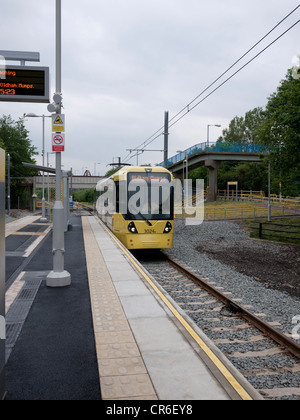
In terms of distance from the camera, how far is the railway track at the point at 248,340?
5055 millimetres

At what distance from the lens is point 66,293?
750 centimetres

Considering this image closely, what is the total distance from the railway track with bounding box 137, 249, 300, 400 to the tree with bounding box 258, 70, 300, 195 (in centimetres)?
1363

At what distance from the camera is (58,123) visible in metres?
8.18

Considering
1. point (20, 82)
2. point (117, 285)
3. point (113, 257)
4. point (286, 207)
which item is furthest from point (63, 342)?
point (286, 207)

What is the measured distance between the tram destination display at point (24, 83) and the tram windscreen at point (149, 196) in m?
6.23

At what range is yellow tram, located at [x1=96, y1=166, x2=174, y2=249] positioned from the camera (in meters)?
13.5

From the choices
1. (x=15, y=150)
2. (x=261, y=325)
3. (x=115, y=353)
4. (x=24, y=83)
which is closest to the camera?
(x=115, y=353)

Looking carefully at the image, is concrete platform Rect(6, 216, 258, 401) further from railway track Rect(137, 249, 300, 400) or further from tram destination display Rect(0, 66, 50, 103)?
tram destination display Rect(0, 66, 50, 103)

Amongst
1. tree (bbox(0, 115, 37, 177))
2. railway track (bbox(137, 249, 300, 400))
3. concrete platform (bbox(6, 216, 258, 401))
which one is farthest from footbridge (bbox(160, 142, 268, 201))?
concrete platform (bbox(6, 216, 258, 401))

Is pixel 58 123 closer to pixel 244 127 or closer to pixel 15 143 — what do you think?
pixel 15 143

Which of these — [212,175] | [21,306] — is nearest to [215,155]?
[212,175]

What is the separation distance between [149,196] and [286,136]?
11.3m

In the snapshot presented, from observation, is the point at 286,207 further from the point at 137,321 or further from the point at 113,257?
the point at 137,321
